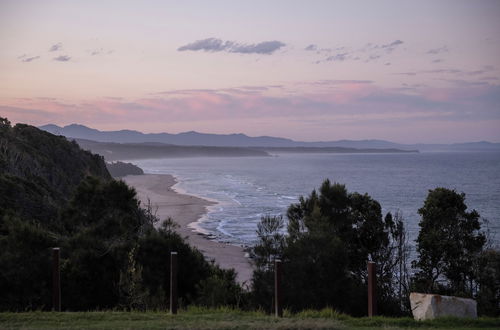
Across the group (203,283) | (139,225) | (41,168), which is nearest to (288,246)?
(203,283)

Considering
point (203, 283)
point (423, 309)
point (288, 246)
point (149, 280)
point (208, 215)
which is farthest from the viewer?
point (208, 215)

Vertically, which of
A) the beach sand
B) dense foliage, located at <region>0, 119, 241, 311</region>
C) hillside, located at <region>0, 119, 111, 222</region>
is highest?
hillside, located at <region>0, 119, 111, 222</region>

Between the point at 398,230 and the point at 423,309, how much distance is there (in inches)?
468

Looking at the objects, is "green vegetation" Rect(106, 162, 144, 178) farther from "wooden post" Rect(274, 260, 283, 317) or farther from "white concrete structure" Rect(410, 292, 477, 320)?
"white concrete structure" Rect(410, 292, 477, 320)

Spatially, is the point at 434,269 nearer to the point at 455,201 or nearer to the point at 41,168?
the point at 455,201

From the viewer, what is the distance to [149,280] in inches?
594

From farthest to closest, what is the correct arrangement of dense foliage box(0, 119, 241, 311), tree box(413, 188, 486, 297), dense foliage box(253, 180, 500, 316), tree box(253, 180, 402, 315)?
1. tree box(413, 188, 486, 297)
2. dense foliage box(253, 180, 500, 316)
3. tree box(253, 180, 402, 315)
4. dense foliage box(0, 119, 241, 311)

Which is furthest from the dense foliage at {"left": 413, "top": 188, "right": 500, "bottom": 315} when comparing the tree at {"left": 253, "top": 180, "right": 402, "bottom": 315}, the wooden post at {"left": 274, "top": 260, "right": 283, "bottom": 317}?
the wooden post at {"left": 274, "top": 260, "right": 283, "bottom": 317}

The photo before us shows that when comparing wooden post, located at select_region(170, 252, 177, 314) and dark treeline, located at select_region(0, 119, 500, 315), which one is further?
dark treeline, located at select_region(0, 119, 500, 315)

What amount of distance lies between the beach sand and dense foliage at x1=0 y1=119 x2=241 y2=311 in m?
2.64

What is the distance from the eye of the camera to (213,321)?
28.3ft

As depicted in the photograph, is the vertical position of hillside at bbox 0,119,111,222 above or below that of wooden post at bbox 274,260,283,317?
above

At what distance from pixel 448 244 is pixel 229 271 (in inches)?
280

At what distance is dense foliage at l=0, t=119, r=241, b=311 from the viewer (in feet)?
43.7
